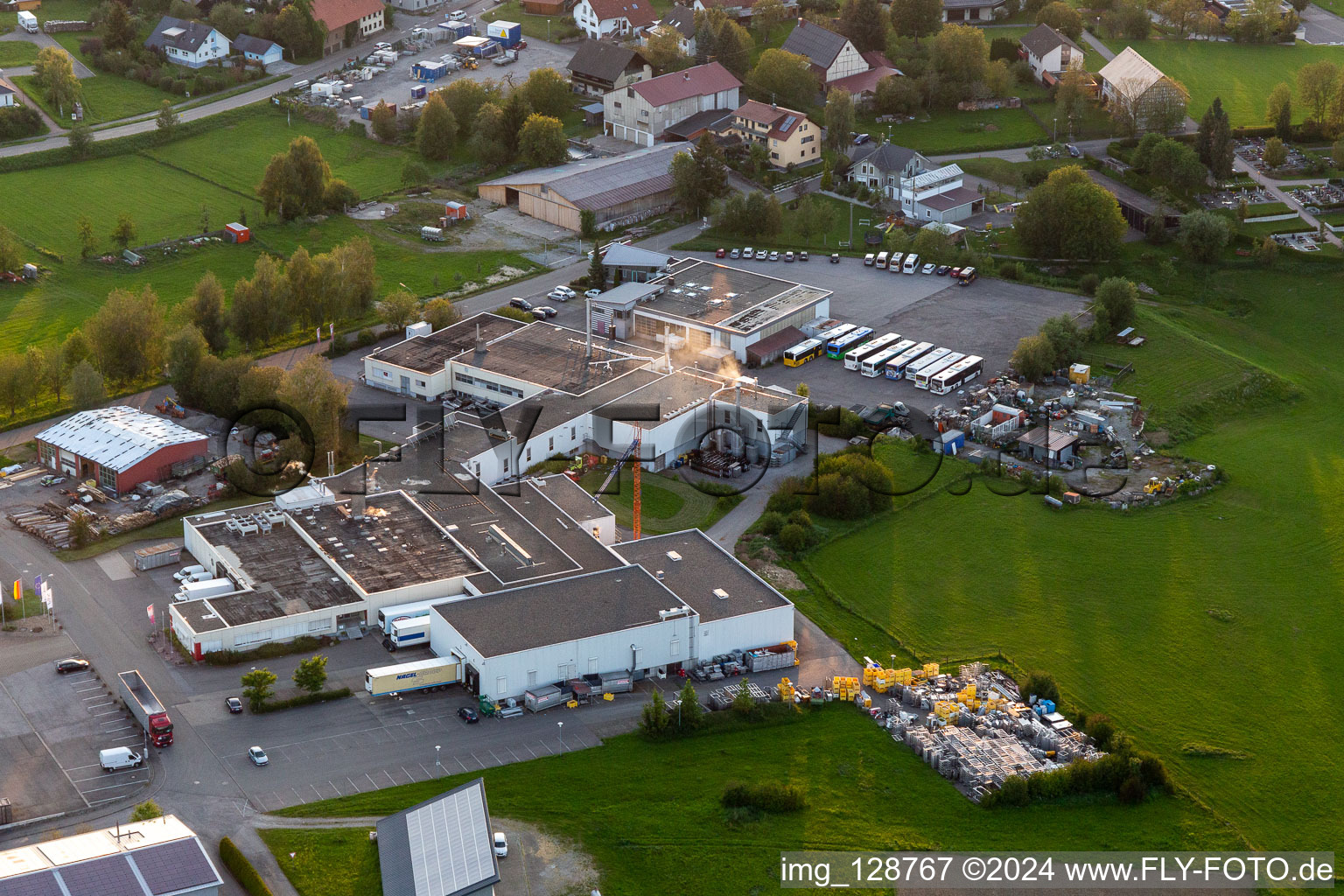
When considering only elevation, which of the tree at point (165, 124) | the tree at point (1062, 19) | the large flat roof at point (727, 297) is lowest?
the large flat roof at point (727, 297)

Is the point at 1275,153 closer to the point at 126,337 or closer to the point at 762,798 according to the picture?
the point at 762,798

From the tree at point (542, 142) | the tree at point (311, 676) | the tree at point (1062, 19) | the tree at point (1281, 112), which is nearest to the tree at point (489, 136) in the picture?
the tree at point (542, 142)

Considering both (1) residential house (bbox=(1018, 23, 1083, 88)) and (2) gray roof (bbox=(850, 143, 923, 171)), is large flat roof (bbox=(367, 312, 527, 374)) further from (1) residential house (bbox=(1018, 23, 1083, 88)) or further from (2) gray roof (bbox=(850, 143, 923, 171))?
(1) residential house (bbox=(1018, 23, 1083, 88))

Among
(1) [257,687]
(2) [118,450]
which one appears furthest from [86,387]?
(1) [257,687]

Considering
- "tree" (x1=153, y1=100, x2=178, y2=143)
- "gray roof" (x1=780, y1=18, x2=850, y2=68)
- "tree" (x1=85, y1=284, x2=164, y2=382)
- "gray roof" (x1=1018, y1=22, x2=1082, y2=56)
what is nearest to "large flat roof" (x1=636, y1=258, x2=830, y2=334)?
"tree" (x1=85, y1=284, x2=164, y2=382)

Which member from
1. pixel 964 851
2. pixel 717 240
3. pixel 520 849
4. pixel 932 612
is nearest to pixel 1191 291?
pixel 717 240

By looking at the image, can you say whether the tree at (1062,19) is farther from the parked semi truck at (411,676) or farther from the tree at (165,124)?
the parked semi truck at (411,676)
